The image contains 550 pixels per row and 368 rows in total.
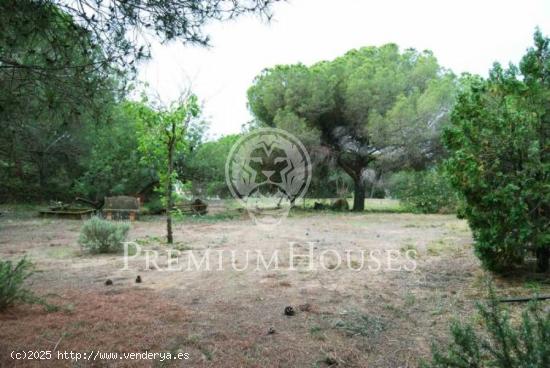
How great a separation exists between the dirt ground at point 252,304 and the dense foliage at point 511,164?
0.55 meters

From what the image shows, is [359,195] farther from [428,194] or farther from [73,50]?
[73,50]

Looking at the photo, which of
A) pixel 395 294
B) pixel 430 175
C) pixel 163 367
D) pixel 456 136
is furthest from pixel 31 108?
pixel 430 175

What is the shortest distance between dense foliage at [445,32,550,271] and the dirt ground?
55 cm

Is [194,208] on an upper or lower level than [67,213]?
upper

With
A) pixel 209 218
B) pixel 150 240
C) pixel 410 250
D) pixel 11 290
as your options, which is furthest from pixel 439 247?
pixel 209 218

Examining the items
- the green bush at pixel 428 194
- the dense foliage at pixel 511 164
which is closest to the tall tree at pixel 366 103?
the green bush at pixel 428 194

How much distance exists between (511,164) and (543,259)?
135 cm

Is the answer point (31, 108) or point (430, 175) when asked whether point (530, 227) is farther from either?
point (430, 175)

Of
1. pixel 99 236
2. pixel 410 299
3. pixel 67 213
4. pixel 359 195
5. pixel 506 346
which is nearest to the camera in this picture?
pixel 506 346

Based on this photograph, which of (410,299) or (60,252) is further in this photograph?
(60,252)

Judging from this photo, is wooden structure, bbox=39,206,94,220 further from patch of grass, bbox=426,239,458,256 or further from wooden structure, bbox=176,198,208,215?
patch of grass, bbox=426,239,458,256

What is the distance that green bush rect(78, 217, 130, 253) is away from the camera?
7281 mm

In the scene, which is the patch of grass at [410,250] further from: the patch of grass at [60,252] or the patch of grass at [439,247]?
the patch of grass at [60,252]

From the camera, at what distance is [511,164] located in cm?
461
